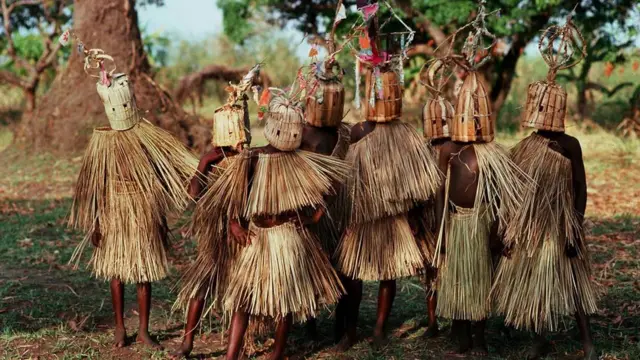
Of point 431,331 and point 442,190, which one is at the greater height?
point 442,190

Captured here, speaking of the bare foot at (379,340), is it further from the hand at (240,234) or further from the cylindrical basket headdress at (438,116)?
the cylindrical basket headdress at (438,116)

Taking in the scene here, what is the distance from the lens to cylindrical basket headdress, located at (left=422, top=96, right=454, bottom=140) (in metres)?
4.30

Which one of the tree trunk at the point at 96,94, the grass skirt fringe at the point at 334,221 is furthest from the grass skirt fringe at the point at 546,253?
the tree trunk at the point at 96,94

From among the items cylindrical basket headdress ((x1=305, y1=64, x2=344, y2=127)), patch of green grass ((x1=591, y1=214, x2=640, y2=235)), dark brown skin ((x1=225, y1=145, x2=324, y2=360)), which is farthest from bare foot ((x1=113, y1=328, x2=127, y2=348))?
patch of green grass ((x1=591, y1=214, x2=640, y2=235))

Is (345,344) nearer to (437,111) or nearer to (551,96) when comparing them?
(437,111)

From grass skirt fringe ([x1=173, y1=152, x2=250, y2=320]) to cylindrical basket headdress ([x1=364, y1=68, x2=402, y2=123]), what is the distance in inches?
31.5

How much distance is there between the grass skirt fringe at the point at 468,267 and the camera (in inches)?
156

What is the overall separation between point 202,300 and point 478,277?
1.45 metres

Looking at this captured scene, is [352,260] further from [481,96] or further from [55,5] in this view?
[55,5]

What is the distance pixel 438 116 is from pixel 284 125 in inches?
43.1

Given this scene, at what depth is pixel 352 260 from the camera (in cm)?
409

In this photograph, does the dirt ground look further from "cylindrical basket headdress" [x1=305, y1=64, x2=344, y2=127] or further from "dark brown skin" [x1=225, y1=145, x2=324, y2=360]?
"cylindrical basket headdress" [x1=305, y1=64, x2=344, y2=127]

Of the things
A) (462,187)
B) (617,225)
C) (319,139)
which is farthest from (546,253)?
(617,225)

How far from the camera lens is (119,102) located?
4027 mm
